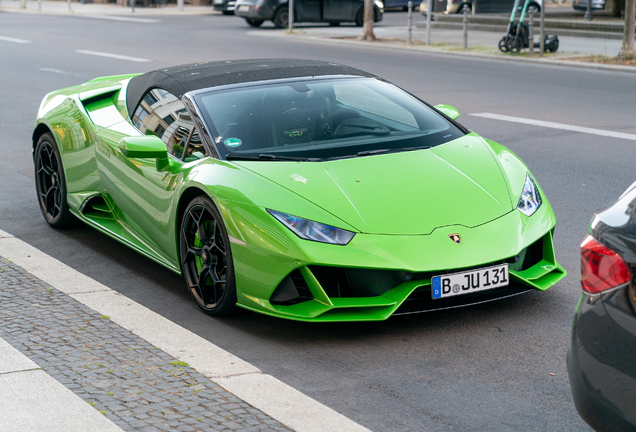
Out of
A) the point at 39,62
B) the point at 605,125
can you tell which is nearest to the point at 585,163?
the point at 605,125

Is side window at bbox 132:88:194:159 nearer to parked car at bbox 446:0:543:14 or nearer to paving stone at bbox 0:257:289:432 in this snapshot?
paving stone at bbox 0:257:289:432

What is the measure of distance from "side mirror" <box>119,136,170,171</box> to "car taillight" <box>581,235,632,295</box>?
9.93 feet

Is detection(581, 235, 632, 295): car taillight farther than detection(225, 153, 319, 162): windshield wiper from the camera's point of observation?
No

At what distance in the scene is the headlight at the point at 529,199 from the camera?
4738 mm

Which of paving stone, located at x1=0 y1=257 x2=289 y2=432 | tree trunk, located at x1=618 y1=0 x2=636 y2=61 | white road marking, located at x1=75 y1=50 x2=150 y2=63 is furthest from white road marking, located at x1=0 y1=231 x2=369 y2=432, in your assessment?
tree trunk, located at x1=618 y1=0 x2=636 y2=61

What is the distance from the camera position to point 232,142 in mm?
5113

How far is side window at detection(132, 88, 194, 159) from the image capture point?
541 cm

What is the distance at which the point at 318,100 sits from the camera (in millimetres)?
5547

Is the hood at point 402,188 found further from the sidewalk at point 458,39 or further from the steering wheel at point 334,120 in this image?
the sidewalk at point 458,39

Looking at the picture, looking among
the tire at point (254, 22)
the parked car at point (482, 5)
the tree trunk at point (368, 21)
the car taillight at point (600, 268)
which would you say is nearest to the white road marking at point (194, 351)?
the car taillight at point (600, 268)

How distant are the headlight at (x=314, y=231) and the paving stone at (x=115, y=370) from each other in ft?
2.83

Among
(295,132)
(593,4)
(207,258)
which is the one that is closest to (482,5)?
(593,4)

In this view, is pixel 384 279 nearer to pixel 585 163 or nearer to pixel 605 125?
pixel 585 163

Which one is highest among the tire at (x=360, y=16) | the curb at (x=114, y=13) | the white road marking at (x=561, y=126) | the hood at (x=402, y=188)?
the hood at (x=402, y=188)
